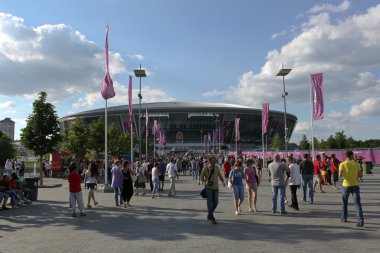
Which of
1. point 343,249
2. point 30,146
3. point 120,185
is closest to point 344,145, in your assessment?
point 30,146

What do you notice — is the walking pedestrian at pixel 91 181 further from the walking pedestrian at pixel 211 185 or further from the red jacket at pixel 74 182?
the walking pedestrian at pixel 211 185

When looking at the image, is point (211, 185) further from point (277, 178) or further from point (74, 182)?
point (74, 182)

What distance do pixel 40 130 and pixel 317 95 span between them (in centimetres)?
1696

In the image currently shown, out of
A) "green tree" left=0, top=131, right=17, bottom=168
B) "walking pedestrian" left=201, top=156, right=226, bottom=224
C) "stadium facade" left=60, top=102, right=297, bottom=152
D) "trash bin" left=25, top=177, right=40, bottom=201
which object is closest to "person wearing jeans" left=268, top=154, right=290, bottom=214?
"walking pedestrian" left=201, top=156, right=226, bottom=224

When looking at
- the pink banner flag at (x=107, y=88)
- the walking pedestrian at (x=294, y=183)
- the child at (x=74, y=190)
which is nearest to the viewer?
the child at (x=74, y=190)

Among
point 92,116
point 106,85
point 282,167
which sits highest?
point 92,116

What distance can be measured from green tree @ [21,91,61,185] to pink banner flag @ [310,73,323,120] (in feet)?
52.7

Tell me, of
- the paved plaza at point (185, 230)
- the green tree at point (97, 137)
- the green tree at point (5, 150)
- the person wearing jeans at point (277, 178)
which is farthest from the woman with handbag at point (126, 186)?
the green tree at point (5, 150)

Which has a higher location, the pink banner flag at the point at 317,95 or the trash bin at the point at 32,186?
the pink banner flag at the point at 317,95

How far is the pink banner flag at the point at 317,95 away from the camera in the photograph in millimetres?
24094

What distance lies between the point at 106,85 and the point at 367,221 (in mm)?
15271

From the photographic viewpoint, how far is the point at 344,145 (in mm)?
82062

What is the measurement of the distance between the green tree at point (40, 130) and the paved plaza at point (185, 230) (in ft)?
39.9

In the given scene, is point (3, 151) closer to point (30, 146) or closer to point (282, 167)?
point (30, 146)
